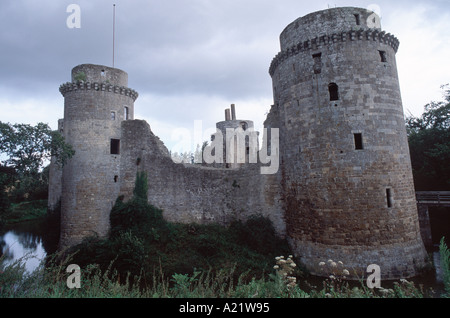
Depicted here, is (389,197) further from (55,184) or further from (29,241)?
(29,241)

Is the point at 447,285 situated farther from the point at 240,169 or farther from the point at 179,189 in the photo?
the point at 179,189

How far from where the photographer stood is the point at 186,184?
16.5m

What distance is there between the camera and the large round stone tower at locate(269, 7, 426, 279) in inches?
457

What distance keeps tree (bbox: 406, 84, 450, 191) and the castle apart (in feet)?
34.2

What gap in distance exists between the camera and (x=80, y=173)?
15031mm

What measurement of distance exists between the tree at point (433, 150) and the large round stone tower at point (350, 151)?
413 inches

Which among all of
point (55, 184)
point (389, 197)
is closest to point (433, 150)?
point (389, 197)

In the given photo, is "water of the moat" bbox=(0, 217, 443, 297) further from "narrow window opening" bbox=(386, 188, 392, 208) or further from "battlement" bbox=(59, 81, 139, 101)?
"battlement" bbox=(59, 81, 139, 101)

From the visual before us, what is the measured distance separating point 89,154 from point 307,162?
12.1 m

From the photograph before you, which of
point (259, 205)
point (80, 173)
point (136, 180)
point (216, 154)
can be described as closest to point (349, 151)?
point (259, 205)

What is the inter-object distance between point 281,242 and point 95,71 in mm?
14654

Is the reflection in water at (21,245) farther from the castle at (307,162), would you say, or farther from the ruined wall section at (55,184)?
the castle at (307,162)

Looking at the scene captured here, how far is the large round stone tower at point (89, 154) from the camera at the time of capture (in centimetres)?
1488
